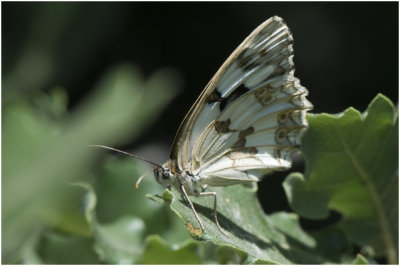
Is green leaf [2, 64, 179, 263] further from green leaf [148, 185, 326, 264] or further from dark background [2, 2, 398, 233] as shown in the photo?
dark background [2, 2, 398, 233]

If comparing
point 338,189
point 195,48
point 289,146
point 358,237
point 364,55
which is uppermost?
point 195,48

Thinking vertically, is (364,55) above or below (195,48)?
below

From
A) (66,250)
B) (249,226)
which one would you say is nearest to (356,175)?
(249,226)

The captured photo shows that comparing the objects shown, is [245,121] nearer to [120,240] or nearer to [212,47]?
[120,240]

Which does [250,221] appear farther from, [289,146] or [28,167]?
[28,167]

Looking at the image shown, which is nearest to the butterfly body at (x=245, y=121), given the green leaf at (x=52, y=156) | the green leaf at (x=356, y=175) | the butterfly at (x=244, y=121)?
the butterfly at (x=244, y=121)

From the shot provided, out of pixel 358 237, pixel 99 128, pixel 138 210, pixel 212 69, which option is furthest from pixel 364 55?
pixel 99 128

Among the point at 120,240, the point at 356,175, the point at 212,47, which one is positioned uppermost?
the point at 212,47
